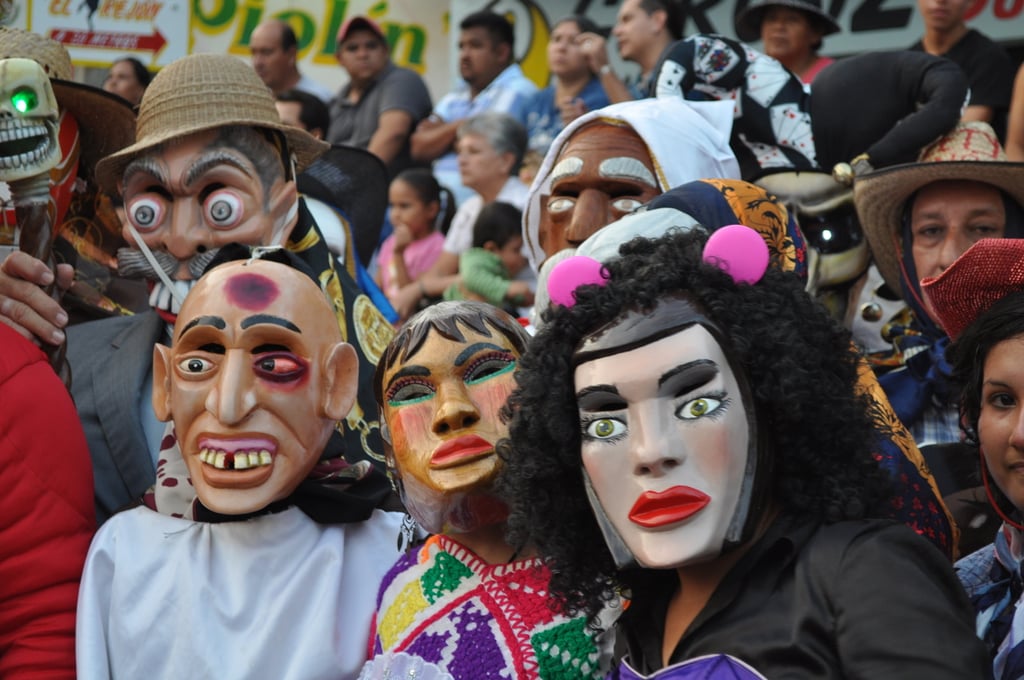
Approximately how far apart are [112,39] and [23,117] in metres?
3.89

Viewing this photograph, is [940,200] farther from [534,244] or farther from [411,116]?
[411,116]

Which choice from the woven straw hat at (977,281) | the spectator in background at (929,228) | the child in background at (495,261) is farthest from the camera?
the child in background at (495,261)

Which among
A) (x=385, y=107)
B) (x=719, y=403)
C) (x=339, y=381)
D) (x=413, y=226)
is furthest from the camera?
(x=385, y=107)

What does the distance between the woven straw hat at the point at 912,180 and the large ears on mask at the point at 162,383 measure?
1870mm

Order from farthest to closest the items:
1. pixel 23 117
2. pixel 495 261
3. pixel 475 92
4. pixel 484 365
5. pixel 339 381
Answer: pixel 475 92, pixel 495 261, pixel 23 117, pixel 339 381, pixel 484 365

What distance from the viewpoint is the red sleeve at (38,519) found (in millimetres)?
2895

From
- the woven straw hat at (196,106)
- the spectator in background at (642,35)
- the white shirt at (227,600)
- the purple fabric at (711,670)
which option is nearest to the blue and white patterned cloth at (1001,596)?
the purple fabric at (711,670)

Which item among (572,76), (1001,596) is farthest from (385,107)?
(1001,596)

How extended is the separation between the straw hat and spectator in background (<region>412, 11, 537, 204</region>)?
2.97 meters

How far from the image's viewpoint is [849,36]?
7.66m

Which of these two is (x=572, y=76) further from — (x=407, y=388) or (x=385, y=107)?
(x=407, y=388)

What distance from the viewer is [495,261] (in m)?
5.82

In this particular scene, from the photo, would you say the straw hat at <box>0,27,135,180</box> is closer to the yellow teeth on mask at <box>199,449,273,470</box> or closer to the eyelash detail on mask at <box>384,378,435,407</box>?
the yellow teeth on mask at <box>199,449,273,470</box>

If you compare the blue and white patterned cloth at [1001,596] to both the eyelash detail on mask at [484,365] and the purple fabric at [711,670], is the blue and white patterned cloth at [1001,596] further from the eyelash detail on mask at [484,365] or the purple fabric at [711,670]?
the eyelash detail on mask at [484,365]
